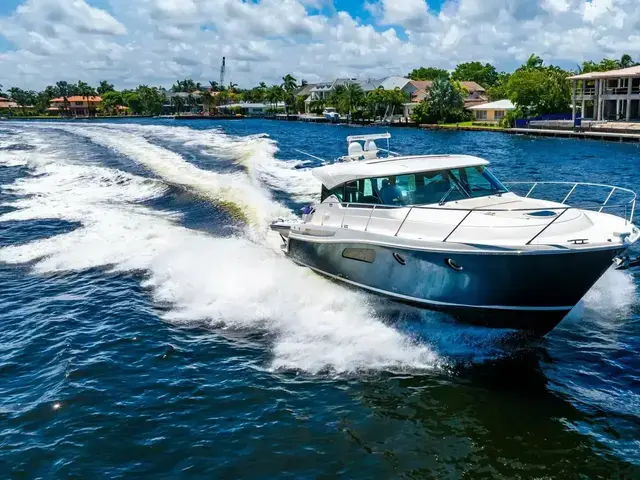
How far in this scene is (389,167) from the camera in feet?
41.4

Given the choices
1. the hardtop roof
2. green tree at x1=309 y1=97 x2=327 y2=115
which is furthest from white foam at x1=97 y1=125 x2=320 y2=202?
green tree at x1=309 y1=97 x2=327 y2=115

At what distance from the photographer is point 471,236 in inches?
399

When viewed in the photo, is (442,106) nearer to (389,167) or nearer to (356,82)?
(356,82)

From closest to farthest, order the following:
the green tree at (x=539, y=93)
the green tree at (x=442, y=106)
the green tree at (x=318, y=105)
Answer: the green tree at (x=539, y=93), the green tree at (x=442, y=106), the green tree at (x=318, y=105)

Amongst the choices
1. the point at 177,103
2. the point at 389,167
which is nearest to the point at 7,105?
the point at 177,103

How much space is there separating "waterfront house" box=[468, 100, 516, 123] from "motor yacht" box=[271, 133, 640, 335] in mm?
78722

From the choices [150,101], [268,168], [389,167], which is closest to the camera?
[389,167]

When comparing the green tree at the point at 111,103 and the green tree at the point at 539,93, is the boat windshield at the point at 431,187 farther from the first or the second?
the green tree at the point at 111,103

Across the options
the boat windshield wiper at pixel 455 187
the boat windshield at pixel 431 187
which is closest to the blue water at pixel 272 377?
the boat windshield at pixel 431 187

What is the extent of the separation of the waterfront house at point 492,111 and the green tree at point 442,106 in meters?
1.93

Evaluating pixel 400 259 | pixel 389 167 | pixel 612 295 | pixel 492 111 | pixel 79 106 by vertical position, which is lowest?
pixel 612 295

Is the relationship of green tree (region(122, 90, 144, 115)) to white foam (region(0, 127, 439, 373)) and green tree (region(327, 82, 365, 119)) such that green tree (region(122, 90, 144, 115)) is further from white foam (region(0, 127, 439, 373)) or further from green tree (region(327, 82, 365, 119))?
white foam (region(0, 127, 439, 373))

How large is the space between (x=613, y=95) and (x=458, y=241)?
70.4 metres

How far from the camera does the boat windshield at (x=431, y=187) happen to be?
1203 centimetres
